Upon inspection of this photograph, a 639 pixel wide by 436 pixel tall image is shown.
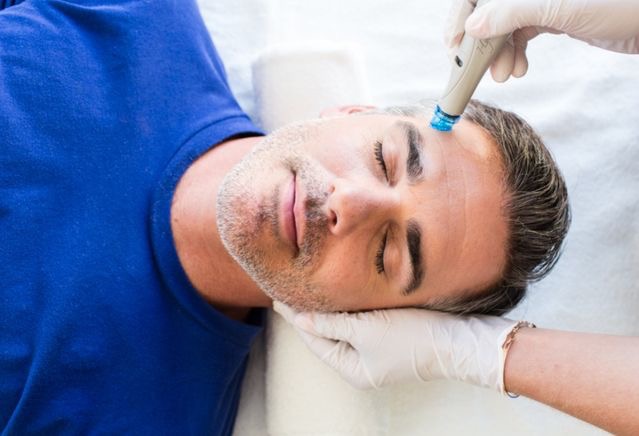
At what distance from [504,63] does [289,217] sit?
23.8 inches

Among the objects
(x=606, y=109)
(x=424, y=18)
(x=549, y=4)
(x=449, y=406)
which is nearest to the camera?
(x=549, y=4)

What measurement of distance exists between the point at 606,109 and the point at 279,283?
3.92 feet

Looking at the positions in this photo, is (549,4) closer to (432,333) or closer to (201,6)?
(432,333)

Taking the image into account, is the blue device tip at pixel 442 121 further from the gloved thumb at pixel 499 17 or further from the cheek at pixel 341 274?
the cheek at pixel 341 274

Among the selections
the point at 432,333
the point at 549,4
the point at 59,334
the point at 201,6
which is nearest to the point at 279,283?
the point at 432,333

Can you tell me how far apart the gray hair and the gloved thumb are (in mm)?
261

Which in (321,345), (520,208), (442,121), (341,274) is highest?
(442,121)

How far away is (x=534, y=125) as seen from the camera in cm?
190

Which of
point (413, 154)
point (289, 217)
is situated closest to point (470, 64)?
point (413, 154)

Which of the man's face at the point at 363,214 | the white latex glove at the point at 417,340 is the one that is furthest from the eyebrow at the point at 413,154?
the white latex glove at the point at 417,340

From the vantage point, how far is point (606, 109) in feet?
6.24

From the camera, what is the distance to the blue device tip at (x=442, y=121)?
136cm

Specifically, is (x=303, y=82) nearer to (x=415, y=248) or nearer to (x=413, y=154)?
(x=413, y=154)

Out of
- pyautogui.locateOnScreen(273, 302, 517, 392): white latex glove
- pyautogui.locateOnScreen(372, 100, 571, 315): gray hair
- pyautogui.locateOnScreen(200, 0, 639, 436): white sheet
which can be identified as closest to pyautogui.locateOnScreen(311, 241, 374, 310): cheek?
pyautogui.locateOnScreen(273, 302, 517, 392): white latex glove
